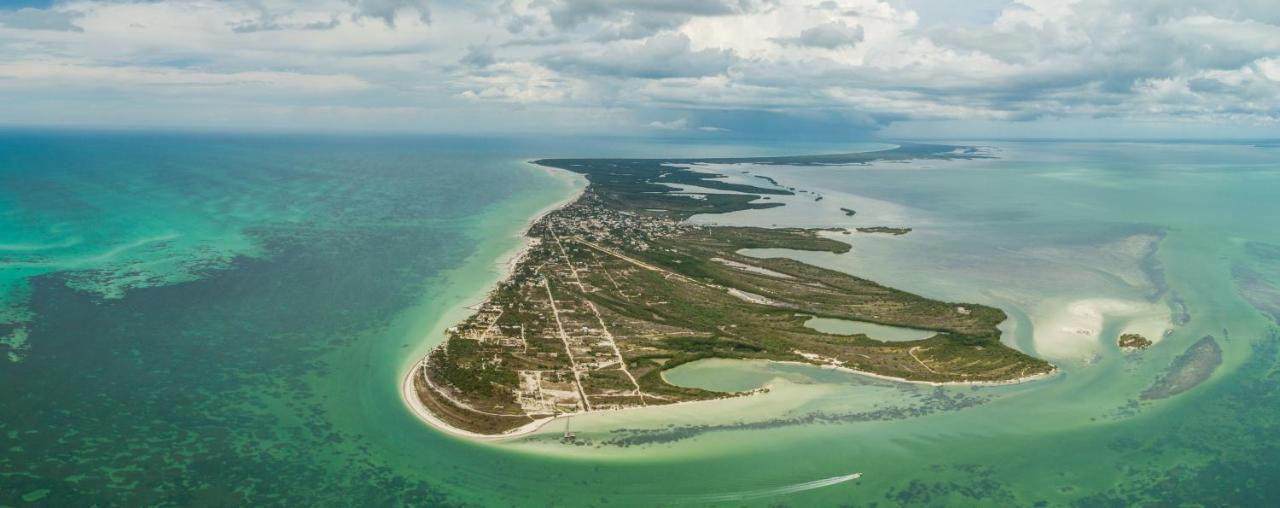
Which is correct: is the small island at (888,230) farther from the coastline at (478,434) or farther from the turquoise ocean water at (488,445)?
the coastline at (478,434)

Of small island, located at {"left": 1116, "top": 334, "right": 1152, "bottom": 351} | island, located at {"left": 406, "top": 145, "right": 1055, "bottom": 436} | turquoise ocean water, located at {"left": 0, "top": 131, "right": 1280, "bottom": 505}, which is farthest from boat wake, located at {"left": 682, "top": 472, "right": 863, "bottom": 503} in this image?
small island, located at {"left": 1116, "top": 334, "right": 1152, "bottom": 351}

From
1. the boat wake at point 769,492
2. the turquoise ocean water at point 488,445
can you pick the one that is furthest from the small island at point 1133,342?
the boat wake at point 769,492

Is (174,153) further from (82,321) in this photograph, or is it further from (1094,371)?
(1094,371)

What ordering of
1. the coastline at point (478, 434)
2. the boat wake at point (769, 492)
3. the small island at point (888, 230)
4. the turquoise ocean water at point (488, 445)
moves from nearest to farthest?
the boat wake at point (769, 492) → the turquoise ocean water at point (488, 445) → the coastline at point (478, 434) → the small island at point (888, 230)

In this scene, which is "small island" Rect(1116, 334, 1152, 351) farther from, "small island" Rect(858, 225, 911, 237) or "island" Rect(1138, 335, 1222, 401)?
"small island" Rect(858, 225, 911, 237)

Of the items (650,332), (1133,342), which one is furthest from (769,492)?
(1133,342)

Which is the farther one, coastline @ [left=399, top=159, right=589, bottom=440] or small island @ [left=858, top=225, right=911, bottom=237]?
small island @ [left=858, top=225, right=911, bottom=237]

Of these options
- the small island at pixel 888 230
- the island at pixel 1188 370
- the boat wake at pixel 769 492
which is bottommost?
the boat wake at pixel 769 492

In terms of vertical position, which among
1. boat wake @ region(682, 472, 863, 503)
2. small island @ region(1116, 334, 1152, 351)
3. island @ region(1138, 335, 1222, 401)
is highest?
small island @ region(1116, 334, 1152, 351)
